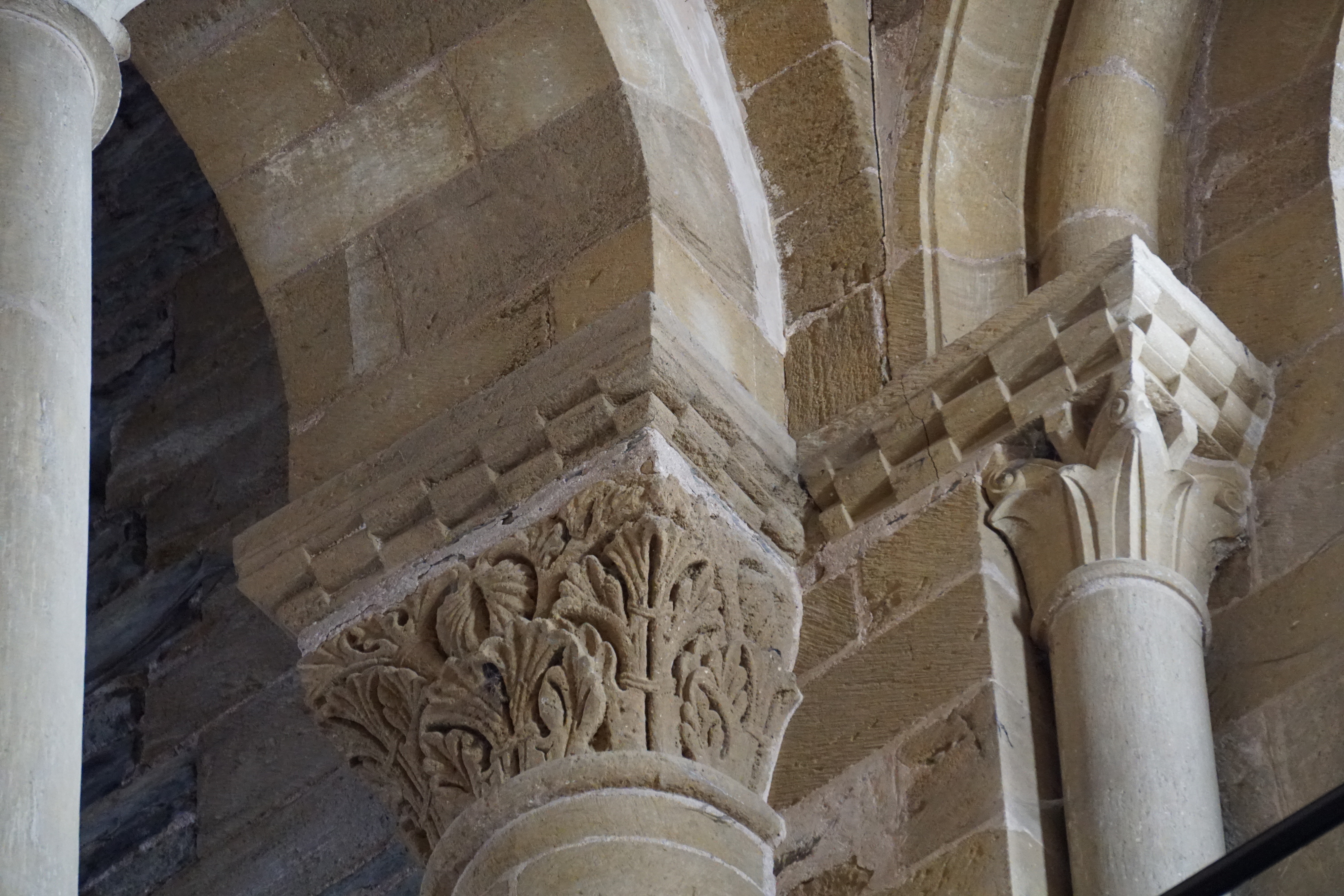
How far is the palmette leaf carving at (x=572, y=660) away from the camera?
11.9 feet

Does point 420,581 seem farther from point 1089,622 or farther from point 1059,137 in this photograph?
point 1059,137

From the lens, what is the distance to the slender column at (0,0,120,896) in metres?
2.70

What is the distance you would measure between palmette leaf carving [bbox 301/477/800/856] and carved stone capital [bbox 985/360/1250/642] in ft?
1.35

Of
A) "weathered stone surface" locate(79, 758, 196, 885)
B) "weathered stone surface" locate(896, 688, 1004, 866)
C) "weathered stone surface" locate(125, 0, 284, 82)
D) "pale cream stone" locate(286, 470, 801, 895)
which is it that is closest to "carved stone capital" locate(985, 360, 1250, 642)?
"weathered stone surface" locate(896, 688, 1004, 866)

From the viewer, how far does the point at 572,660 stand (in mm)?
3633

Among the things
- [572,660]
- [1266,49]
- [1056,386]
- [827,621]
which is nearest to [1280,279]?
[1056,386]

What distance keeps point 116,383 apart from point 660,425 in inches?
96.1

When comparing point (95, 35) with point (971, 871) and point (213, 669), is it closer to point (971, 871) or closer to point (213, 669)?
→ point (971, 871)

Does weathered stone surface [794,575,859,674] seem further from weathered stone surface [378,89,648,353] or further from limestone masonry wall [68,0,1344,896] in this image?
weathered stone surface [378,89,648,353]

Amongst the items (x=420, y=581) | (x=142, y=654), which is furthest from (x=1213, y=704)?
(x=142, y=654)

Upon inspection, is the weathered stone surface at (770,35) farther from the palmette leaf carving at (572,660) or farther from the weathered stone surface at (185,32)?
the palmette leaf carving at (572,660)

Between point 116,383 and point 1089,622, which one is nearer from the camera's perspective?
point 1089,622

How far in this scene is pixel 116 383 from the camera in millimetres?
5945

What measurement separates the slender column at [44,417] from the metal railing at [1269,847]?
4.10 ft
